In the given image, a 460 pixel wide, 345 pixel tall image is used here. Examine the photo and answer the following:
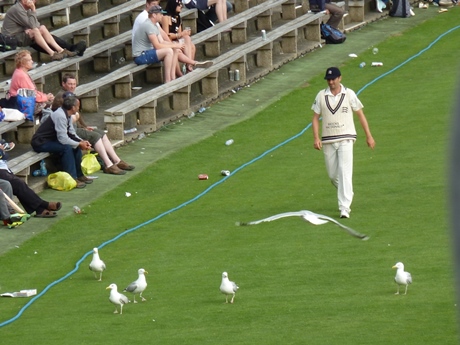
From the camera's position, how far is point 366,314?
950cm

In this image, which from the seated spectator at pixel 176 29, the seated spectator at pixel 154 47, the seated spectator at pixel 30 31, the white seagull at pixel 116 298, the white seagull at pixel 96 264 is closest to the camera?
the white seagull at pixel 116 298

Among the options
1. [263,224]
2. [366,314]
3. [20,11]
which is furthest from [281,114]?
[366,314]

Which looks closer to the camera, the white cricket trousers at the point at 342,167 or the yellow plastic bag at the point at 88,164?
the white cricket trousers at the point at 342,167

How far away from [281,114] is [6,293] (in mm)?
9759

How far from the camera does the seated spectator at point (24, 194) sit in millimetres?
13893

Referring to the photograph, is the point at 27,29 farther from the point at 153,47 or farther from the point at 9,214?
the point at 9,214

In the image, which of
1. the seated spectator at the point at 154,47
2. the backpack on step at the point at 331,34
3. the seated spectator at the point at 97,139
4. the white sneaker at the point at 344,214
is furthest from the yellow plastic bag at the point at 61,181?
the backpack on step at the point at 331,34

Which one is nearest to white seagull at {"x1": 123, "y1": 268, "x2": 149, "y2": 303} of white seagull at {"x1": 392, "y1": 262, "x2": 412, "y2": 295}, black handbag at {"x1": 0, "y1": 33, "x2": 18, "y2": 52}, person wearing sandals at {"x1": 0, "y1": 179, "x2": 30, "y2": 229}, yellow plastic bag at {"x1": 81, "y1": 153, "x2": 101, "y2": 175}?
white seagull at {"x1": 392, "y1": 262, "x2": 412, "y2": 295}

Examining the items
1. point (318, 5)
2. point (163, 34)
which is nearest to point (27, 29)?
point (163, 34)

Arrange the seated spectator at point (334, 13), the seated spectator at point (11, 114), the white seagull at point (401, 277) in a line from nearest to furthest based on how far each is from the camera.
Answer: the white seagull at point (401, 277), the seated spectator at point (11, 114), the seated spectator at point (334, 13)

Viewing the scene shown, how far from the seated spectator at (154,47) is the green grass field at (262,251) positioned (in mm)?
1787

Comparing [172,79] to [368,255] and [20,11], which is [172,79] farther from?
[368,255]

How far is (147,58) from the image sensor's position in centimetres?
1988

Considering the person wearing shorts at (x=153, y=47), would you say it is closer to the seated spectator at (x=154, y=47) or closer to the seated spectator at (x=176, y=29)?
the seated spectator at (x=154, y=47)
